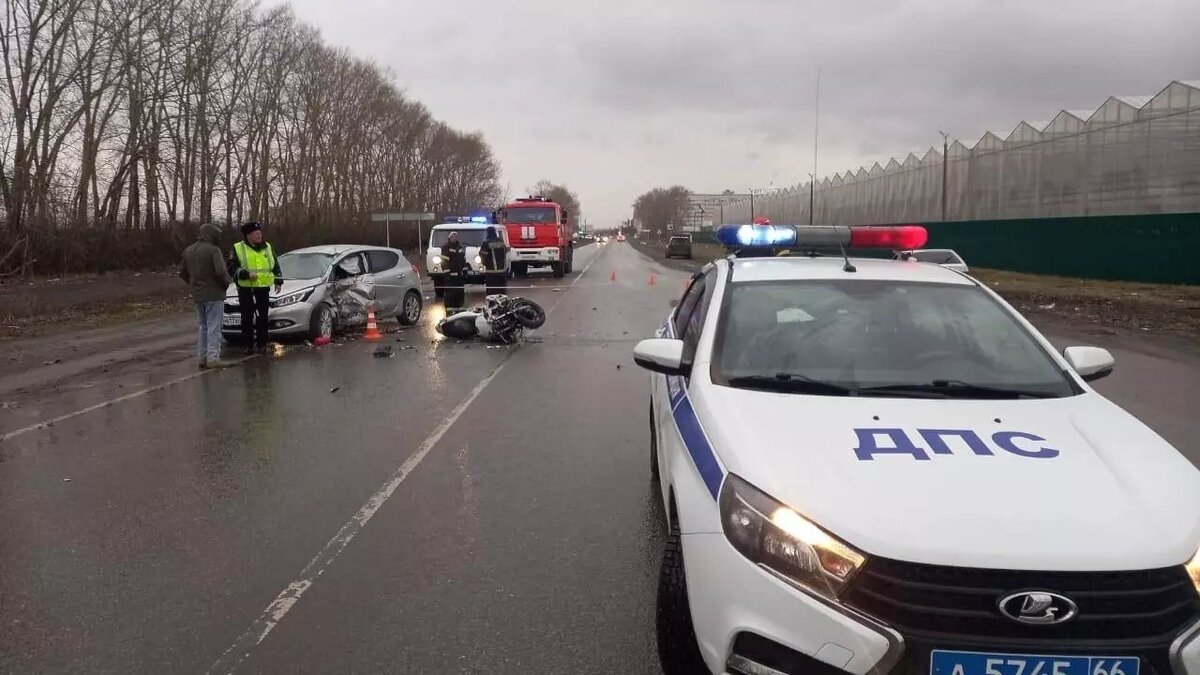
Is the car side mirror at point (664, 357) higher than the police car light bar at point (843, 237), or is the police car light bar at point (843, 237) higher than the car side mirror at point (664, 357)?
the police car light bar at point (843, 237)

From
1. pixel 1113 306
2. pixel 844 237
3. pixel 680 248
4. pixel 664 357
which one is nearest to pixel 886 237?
pixel 844 237

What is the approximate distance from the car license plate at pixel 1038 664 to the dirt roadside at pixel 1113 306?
41.5 ft

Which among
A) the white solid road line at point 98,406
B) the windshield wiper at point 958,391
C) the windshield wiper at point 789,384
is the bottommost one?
the white solid road line at point 98,406

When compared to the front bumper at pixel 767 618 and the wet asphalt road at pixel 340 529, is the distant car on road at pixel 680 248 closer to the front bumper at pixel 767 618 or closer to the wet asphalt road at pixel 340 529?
the wet asphalt road at pixel 340 529

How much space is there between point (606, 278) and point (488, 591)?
29.4 metres

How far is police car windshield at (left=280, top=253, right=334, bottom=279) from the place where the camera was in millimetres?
14023

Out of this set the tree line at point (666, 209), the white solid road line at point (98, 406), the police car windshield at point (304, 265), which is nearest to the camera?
the white solid road line at point (98, 406)

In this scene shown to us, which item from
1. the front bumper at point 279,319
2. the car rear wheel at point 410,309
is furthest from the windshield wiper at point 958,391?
the car rear wheel at point 410,309

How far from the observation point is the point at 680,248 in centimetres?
5853

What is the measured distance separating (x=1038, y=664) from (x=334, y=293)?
43.2ft

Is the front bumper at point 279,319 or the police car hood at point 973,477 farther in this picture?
the front bumper at point 279,319

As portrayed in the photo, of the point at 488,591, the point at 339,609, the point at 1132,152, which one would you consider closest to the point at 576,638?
the point at 488,591

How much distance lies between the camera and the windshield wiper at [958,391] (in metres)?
3.57

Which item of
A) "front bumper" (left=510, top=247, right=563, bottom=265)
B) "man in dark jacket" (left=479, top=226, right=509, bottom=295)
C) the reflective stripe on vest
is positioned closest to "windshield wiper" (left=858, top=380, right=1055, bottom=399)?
the reflective stripe on vest
